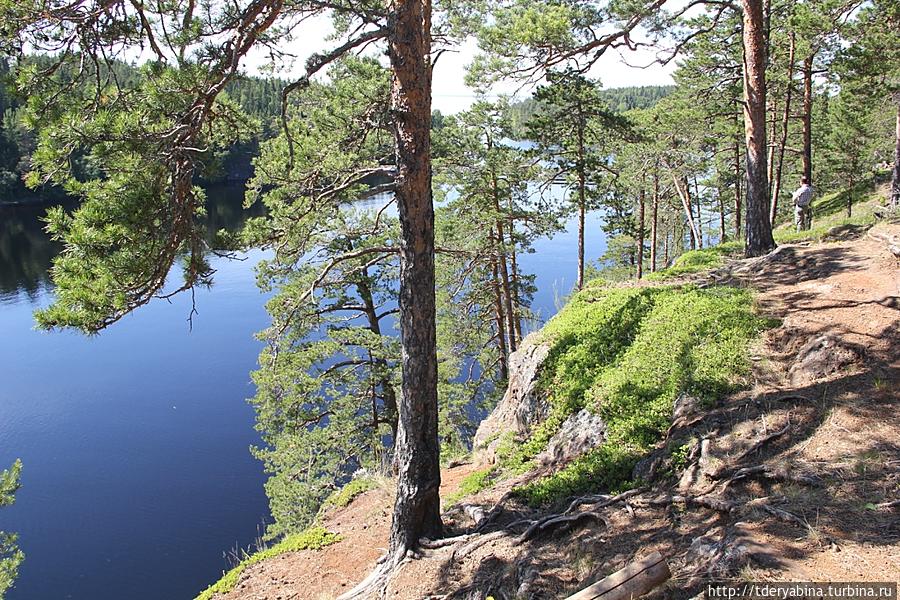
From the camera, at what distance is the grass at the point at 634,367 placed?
6.31 m

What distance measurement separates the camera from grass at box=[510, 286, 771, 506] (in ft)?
20.7

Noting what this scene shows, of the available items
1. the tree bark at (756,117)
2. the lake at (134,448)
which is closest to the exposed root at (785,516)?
the tree bark at (756,117)

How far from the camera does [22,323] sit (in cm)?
3206

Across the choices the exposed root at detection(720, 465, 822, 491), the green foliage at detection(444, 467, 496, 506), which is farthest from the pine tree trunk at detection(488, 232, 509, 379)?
the exposed root at detection(720, 465, 822, 491)

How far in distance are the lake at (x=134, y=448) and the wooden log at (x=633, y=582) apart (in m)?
11.8

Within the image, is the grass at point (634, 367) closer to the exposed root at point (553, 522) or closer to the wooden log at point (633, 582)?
the exposed root at point (553, 522)

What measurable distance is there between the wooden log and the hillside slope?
12cm

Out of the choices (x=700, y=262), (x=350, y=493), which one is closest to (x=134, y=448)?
(x=350, y=493)

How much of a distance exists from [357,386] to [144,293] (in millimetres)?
11122

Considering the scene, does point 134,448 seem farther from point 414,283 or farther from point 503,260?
point 414,283

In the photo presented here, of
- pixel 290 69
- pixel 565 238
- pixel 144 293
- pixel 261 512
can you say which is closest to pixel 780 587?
pixel 144 293

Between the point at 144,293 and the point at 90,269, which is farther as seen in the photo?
the point at 144,293

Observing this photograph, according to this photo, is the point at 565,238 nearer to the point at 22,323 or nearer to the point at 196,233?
the point at 22,323

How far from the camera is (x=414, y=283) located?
546 centimetres
